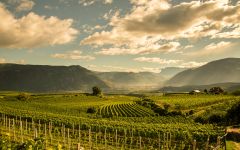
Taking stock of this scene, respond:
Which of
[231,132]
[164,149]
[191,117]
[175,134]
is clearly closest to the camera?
[164,149]

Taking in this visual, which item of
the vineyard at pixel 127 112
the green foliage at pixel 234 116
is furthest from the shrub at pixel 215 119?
the vineyard at pixel 127 112

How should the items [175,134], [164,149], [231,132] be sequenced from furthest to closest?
[175,134] < [231,132] < [164,149]

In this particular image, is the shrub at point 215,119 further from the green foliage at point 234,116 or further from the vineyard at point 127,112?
the vineyard at point 127,112

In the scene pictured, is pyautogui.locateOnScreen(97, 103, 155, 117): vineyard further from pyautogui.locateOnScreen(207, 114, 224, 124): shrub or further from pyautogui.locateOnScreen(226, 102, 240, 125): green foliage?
pyautogui.locateOnScreen(226, 102, 240, 125): green foliage

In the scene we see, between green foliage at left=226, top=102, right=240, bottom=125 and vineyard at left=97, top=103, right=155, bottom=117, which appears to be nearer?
green foliage at left=226, top=102, right=240, bottom=125

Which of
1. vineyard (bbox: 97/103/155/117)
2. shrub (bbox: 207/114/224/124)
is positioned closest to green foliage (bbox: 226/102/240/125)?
shrub (bbox: 207/114/224/124)

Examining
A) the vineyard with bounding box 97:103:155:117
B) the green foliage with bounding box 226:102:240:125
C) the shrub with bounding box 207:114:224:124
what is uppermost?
the green foliage with bounding box 226:102:240:125

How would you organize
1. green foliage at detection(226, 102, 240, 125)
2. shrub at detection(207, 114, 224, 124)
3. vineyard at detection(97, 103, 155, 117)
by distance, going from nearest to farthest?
green foliage at detection(226, 102, 240, 125) → shrub at detection(207, 114, 224, 124) → vineyard at detection(97, 103, 155, 117)

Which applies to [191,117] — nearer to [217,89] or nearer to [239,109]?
[239,109]

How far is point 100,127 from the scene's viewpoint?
55.3m

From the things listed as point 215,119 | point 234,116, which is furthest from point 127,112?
point 234,116

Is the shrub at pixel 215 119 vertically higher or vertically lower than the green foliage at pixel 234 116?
lower

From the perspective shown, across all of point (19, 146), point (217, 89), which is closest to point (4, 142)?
point (19, 146)

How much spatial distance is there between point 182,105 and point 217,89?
258ft
